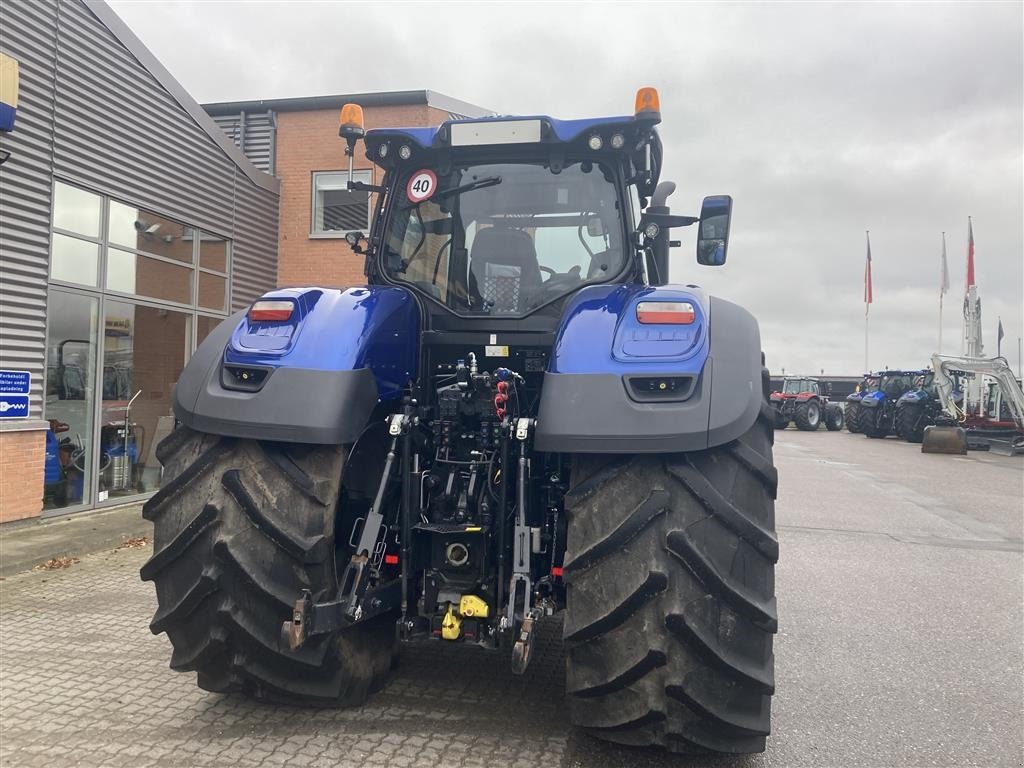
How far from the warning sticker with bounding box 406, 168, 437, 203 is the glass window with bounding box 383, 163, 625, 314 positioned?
0.04 meters

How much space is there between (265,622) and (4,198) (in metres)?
6.35

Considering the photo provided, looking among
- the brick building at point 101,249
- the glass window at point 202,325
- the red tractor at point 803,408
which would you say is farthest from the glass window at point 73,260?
the red tractor at point 803,408

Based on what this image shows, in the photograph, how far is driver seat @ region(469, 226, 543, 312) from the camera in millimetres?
3561

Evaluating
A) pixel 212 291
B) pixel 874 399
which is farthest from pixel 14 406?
pixel 874 399

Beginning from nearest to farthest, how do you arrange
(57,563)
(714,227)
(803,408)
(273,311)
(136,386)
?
(273,311), (714,227), (57,563), (136,386), (803,408)

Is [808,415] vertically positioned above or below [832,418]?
above

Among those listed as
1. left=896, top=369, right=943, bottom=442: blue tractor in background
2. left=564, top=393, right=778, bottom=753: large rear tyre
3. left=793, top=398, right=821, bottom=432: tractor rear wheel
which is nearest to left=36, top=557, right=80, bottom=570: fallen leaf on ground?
left=564, top=393, right=778, bottom=753: large rear tyre

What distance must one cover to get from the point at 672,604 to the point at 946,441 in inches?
807

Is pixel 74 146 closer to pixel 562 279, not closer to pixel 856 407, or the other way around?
pixel 562 279

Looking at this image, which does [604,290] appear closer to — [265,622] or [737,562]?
[737,562]

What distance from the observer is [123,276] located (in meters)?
8.76

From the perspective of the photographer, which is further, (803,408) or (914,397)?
(803,408)

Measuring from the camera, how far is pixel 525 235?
3615mm

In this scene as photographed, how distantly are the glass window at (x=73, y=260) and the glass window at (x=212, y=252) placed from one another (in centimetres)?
197
